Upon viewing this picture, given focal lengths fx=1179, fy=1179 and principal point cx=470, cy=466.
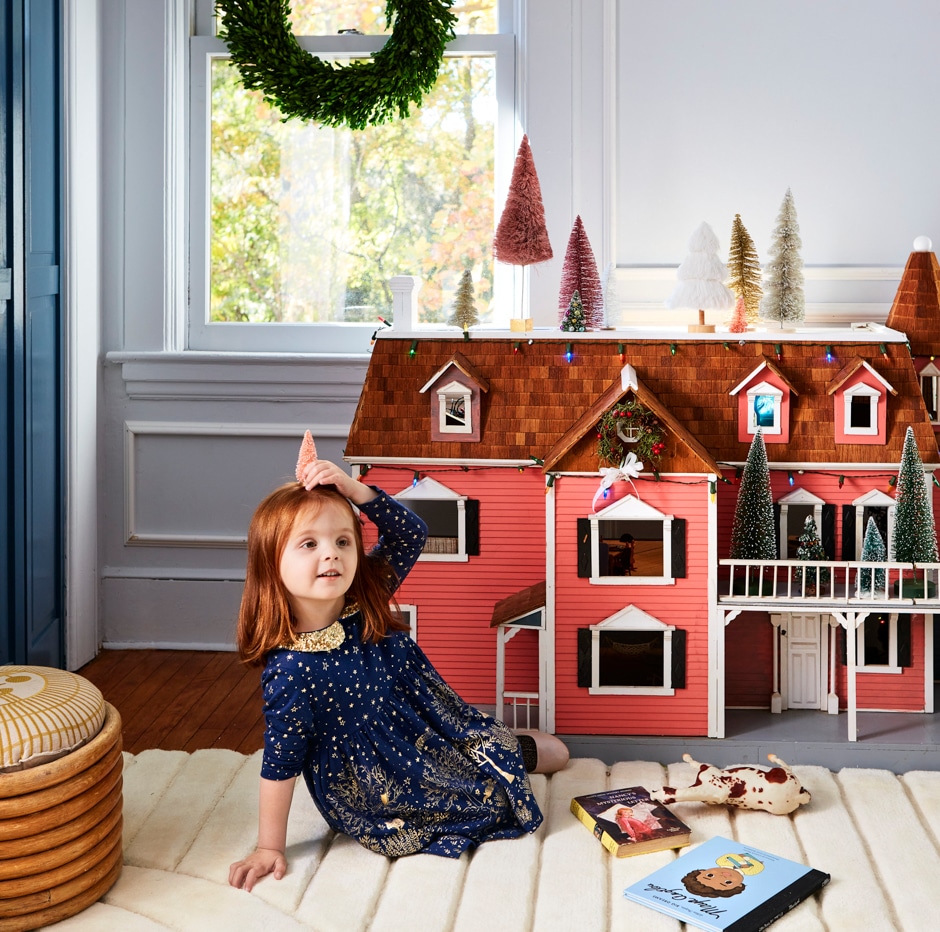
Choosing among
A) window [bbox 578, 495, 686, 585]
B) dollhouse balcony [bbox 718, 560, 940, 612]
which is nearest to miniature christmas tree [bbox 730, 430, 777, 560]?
dollhouse balcony [bbox 718, 560, 940, 612]

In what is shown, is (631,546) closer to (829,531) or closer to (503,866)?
(829,531)

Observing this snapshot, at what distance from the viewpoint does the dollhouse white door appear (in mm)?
2826

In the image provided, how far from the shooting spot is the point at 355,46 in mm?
3525

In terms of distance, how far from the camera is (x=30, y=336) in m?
3.09

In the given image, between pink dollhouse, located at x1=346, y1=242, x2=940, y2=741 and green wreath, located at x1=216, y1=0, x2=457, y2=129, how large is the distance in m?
0.92

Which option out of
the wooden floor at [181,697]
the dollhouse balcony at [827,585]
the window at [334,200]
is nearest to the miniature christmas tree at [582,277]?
the window at [334,200]

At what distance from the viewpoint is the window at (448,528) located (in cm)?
278

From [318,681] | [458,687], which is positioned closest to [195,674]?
[458,687]

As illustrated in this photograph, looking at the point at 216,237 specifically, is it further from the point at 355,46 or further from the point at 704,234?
the point at 704,234

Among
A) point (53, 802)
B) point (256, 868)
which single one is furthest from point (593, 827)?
point (53, 802)

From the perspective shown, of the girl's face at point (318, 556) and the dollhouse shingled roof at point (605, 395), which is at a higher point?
the dollhouse shingled roof at point (605, 395)

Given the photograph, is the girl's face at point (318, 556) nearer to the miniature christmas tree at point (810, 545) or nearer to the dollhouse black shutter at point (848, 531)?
the miniature christmas tree at point (810, 545)

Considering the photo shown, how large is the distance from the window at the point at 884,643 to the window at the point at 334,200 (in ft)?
4.81

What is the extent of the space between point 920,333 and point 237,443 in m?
1.96
